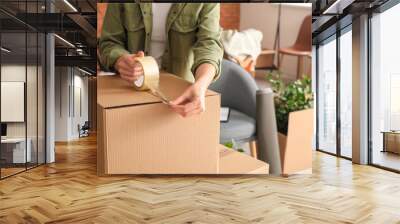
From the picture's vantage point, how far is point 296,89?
14.4ft

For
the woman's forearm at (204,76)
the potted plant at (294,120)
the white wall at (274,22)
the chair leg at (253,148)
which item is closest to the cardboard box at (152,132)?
the woman's forearm at (204,76)

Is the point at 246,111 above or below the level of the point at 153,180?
above

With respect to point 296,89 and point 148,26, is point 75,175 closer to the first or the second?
point 148,26

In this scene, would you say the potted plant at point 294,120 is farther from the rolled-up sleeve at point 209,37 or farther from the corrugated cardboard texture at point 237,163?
the rolled-up sleeve at point 209,37

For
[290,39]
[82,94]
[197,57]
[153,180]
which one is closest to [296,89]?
[290,39]

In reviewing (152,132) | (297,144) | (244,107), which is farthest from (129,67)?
(297,144)

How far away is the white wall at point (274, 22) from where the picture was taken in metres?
4.37

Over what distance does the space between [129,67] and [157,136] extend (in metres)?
0.75

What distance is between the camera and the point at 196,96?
4.25 m

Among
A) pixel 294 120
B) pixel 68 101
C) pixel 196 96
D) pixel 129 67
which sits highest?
pixel 129 67

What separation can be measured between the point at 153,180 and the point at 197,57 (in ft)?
6.67

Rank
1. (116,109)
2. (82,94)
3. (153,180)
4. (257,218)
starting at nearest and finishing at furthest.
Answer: (257,218), (116,109), (153,180), (82,94)

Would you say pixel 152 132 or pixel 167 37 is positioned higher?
pixel 167 37

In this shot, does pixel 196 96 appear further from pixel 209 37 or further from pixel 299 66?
pixel 299 66
